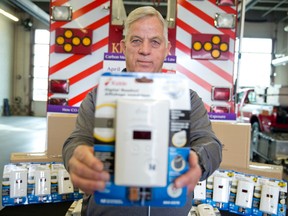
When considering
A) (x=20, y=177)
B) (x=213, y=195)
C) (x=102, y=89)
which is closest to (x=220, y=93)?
(x=213, y=195)

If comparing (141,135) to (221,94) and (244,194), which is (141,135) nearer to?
(244,194)

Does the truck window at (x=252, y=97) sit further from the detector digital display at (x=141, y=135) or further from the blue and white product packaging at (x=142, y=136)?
the detector digital display at (x=141, y=135)

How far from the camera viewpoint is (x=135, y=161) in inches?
34.5

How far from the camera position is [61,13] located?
2.93m

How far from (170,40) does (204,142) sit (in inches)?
71.1

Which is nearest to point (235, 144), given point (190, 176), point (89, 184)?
point (190, 176)

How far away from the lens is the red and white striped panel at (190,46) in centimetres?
296

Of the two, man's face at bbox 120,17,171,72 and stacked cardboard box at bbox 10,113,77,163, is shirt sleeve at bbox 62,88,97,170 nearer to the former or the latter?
man's face at bbox 120,17,171,72

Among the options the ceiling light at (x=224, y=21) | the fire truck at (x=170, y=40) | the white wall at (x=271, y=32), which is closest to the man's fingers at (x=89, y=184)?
the fire truck at (x=170, y=40)

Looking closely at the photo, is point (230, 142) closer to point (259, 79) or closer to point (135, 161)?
point (135, 161)

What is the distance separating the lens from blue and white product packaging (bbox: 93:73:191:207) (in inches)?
34.5

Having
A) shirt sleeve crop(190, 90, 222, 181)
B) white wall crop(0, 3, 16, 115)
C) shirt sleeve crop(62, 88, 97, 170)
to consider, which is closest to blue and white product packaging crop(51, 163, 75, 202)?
shirt sleeve crop(62, 88, 97, 170)

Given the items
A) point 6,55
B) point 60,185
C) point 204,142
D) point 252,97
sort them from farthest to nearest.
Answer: point 6,55
point 252,97
point 60,185
point 204,142

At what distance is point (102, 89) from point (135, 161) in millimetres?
223
